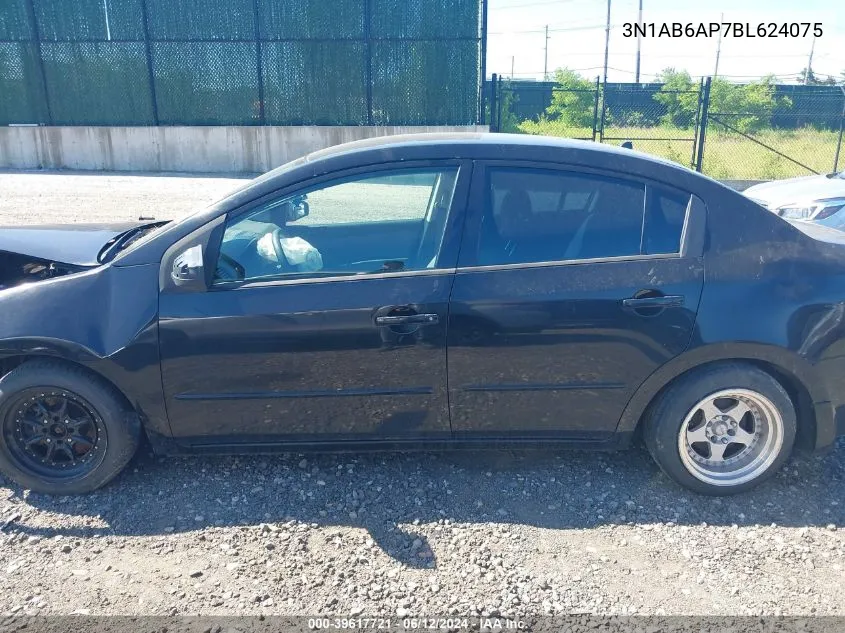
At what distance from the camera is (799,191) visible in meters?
7.68

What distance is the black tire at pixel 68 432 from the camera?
310 cm

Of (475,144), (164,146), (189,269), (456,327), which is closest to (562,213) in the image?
(475,144)

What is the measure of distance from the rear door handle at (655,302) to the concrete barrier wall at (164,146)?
13428 mm

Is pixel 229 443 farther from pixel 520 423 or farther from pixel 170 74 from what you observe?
pixel 170 74

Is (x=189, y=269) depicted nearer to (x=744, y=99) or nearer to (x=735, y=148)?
(x=735, y=148)

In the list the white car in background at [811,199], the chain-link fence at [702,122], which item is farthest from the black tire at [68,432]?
the chain-link fence at [702,122]

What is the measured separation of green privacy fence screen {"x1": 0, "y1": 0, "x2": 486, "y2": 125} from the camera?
600 inches

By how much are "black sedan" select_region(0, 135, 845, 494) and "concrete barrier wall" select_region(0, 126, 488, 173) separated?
1310 cm

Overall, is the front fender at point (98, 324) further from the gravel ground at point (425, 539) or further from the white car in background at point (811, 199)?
the white car in background at point (811, 199)

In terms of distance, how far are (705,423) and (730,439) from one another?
16 centimetres

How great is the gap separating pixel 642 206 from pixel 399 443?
5.30 feet

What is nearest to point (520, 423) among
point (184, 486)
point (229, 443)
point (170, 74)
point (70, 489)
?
point (229, 443)

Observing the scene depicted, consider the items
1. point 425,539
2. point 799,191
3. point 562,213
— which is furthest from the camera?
point 799,191

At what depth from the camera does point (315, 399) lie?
312 centimetres
